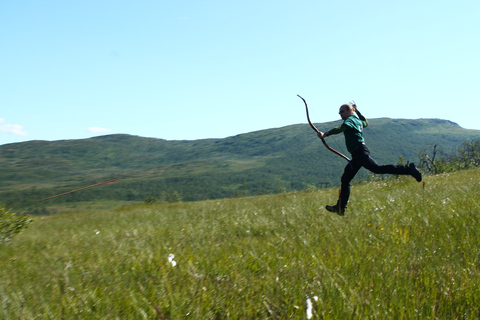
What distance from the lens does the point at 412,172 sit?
874 centimetres

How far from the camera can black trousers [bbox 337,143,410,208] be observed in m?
8.45

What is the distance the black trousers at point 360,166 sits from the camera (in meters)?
8.45

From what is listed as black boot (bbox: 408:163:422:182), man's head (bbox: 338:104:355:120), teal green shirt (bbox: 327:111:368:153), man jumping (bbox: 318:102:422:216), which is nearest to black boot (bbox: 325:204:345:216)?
man jumping (bbox: 318:102:422:216)

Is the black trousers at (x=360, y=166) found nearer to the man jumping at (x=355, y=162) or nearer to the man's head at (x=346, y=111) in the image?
the man jumping at (x=355, y=162)

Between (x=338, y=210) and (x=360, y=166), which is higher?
(x=360, y=166)

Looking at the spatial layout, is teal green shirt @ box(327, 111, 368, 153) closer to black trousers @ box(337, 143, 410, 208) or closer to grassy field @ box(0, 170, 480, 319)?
black trousers @ box(337, 143, 410, 208)

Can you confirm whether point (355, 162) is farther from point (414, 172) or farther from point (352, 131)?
point (414, 172)

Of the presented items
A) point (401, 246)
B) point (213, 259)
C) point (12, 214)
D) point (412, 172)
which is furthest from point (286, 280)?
point (12, 214)

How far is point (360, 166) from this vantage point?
873cm

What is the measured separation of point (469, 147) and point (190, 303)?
214 m


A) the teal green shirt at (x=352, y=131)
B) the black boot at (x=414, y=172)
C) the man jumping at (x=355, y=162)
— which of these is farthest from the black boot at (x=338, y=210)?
the black boot at (x=414, y=172)

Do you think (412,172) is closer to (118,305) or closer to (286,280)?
(286,280)

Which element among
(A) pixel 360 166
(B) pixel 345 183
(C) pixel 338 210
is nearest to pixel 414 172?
(A) pixel 360 166

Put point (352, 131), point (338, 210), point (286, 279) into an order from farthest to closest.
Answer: point (352, 131) < point (338, 210) < point (286, 279)
